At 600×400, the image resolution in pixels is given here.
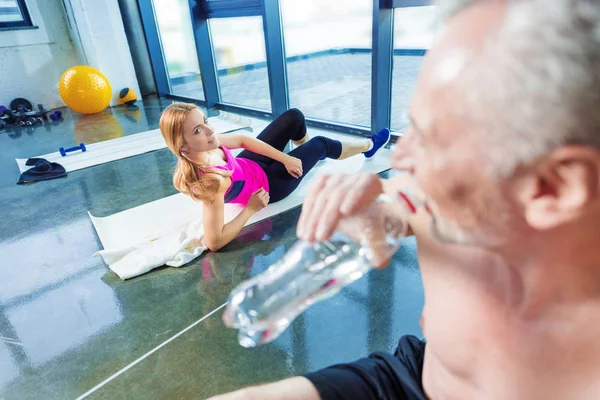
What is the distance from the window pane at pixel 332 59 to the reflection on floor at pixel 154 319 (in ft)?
6.17

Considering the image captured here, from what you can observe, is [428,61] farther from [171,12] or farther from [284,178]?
[171,12]

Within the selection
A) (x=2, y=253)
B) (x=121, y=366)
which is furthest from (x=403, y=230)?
(x=2, y=253)

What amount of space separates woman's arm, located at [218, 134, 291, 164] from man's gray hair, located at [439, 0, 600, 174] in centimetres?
176

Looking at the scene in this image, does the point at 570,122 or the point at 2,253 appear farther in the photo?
the point at 2,253

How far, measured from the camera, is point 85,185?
268 cm

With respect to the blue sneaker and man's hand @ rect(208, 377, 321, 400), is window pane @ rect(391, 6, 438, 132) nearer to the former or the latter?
the blue sneaker

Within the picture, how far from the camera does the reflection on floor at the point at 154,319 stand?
4.08 ft

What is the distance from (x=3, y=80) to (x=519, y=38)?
5743 millimetres

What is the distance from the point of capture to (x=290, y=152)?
2328 millimetres

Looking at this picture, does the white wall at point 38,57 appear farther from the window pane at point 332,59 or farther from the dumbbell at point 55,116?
the window pane at point 332,59

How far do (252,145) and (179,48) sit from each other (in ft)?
11.8

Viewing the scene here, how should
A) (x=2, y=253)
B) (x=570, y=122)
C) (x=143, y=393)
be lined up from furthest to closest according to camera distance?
(x=2, y=253), (x=143, y=393), (x=570, y=122)

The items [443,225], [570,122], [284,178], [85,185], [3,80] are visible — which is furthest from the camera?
[3,80]

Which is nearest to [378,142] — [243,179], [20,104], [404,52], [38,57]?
[404,52]
